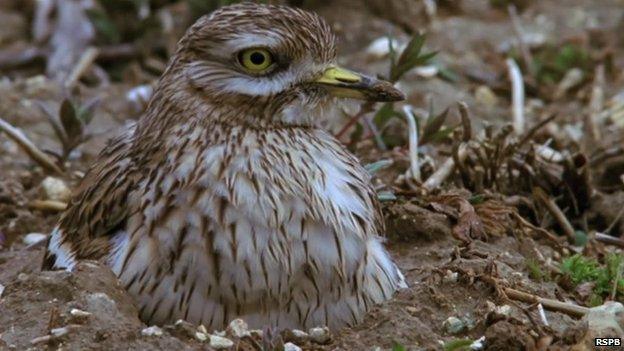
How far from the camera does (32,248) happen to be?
537 cm

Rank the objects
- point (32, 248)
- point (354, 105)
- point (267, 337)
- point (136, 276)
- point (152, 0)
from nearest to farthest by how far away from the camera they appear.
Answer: point (267, 337), point (136, 276), point (32, 248), point (354, 105), point (152, 0)

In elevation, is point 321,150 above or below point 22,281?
above

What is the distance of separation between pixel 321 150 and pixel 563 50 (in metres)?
3.56

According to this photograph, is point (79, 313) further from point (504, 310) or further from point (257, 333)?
point (504, 310)

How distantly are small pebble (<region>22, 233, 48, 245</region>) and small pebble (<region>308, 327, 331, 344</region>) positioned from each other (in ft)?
5.39

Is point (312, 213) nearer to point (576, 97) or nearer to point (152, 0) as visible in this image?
point (576, 97)

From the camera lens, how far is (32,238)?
18.3 feet

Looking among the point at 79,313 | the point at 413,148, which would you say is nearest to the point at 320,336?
the point at 79,313

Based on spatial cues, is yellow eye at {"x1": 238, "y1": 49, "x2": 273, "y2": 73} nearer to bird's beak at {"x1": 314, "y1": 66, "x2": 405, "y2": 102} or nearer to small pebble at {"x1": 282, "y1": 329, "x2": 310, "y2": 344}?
bird's beak at {"x1": 314, "y1": 66, "x2": 405, "y2": 102}

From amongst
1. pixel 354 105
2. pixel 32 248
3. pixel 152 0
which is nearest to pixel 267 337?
pixel 32 248

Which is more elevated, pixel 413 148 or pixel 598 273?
pixel 413 148

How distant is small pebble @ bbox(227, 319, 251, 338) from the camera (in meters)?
4.11

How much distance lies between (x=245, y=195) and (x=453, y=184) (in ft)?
4.64

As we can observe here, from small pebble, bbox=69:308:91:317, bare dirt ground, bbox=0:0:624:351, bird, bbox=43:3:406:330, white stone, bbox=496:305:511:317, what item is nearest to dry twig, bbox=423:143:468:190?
bare dirt ground, bbox=0:0:624:351
